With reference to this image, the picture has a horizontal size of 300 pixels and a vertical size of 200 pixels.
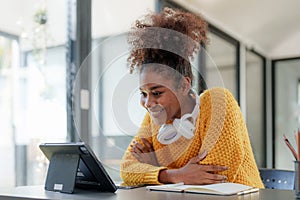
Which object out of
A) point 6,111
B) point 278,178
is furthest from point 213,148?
point 6,111

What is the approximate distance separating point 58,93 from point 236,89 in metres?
2.69

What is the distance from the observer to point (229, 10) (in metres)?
4.16

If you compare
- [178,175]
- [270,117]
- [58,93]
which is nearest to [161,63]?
[178,175]

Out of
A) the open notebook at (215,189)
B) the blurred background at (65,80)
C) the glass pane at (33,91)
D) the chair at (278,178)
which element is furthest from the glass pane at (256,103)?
the open notebook at (215,189)

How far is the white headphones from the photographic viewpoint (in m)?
1.26

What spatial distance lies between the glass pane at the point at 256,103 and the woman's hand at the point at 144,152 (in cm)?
375

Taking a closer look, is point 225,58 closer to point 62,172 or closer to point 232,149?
point 232,149

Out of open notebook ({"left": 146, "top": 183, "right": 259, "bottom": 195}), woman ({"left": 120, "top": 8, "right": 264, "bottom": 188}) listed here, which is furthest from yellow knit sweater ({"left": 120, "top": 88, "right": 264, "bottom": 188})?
open notebook ({"left": 146, "top": 183, "right": 259, "bottom": 195})

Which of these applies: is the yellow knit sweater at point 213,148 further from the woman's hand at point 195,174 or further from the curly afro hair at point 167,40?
the curly afro hair at point 167,40

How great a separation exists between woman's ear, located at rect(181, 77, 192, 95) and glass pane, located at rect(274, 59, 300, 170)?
14.4 ft

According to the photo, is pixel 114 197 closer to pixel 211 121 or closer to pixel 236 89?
pixel 211 121

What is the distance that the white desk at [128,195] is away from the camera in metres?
0.94

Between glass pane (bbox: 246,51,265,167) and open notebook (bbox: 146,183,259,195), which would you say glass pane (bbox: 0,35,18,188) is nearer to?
open notebook (bbox: 146,183,259,195)

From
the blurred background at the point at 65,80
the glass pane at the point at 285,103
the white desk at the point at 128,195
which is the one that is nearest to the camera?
the white desk at the point at 128,195
